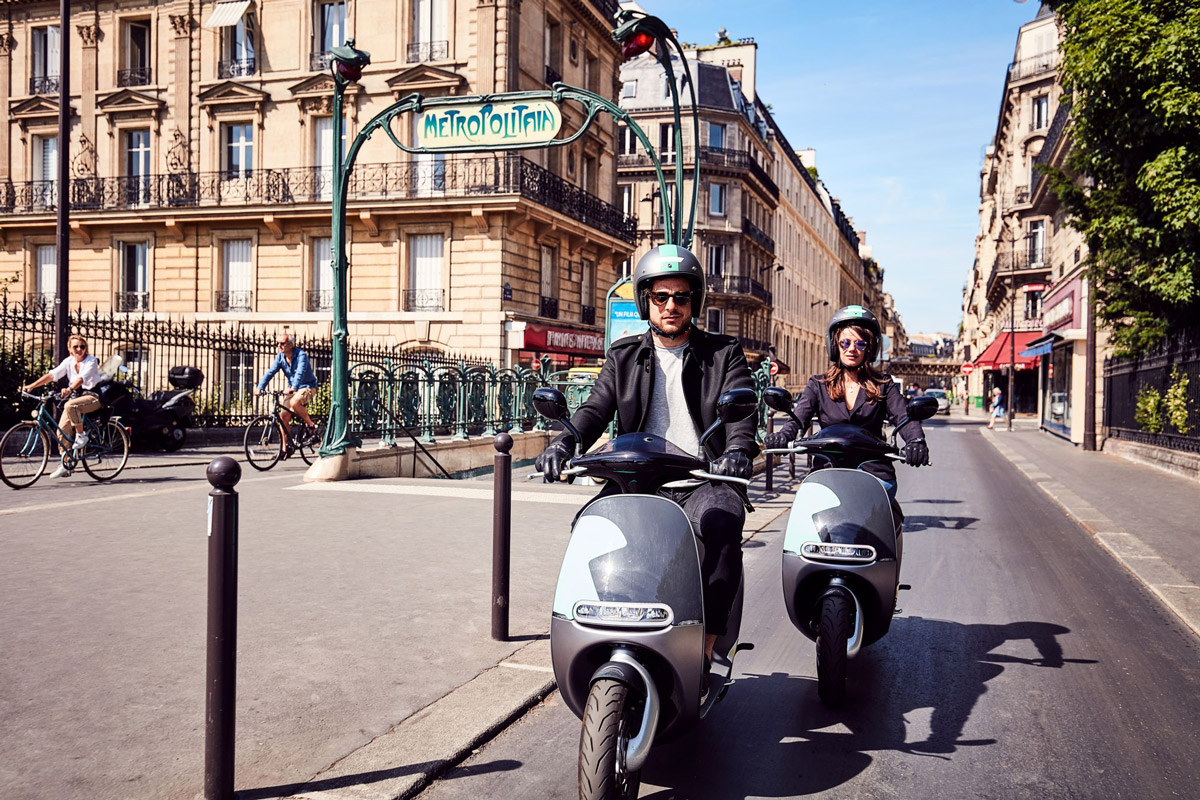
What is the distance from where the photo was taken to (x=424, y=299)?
26.6 m

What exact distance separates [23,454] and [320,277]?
18.6 metres

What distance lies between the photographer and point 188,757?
3.05 meters

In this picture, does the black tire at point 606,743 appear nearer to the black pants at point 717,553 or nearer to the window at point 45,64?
the black pants at point 717,553

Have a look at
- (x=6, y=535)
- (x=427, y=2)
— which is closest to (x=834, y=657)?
(x=6, y=535)

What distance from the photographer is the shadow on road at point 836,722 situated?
314 cm

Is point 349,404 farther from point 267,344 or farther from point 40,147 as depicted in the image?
point 40,147

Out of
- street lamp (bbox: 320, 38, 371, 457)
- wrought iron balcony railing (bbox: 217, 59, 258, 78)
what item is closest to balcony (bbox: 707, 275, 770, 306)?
wrought iron balcony railing (bbox: 217, 59, 258, 78)

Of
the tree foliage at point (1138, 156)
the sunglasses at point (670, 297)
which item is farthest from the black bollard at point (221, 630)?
the tree foliage at point (1138, 156)

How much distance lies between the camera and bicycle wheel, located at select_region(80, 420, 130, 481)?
1037 centimetres

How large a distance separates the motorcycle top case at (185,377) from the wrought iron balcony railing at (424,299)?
11640 millimetres

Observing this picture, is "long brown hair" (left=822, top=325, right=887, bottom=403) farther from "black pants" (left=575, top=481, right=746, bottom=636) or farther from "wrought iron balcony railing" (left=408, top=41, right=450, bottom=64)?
"wrought iron balcony railing" (left=408, top=41, right=450, bottom=64)

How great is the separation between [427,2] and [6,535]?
23.0m

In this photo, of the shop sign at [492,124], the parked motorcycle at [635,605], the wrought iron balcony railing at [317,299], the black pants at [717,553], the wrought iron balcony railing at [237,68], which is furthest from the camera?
the wrought iron balcony railing at [237,68]

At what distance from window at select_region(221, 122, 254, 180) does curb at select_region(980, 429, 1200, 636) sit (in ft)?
79.3
